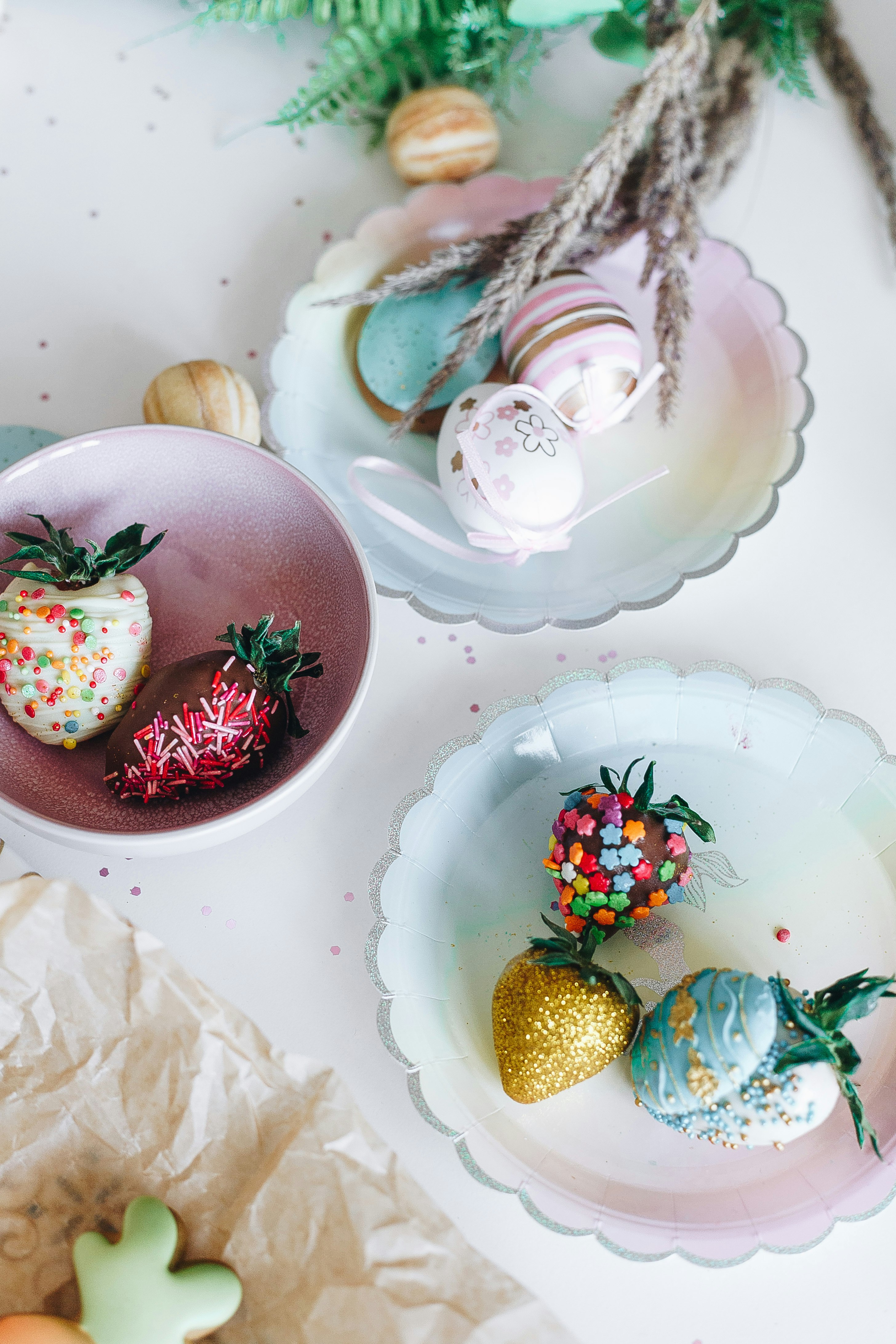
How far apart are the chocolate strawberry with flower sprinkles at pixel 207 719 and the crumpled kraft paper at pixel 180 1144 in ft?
0.29

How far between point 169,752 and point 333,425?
34 centimetres

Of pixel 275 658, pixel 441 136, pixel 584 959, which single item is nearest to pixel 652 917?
pixel 584 959

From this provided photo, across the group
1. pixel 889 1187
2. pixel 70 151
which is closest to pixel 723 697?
pixel 889 1187

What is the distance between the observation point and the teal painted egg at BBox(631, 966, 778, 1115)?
0.57m

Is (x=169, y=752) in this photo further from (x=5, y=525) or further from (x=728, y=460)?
(x=728, y=460)

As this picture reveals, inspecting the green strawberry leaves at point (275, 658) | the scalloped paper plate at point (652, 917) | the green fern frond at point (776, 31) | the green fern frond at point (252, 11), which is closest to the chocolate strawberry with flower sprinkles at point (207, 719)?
the green strawberry leaves at point (275, 658)

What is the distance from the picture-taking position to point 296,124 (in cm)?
91

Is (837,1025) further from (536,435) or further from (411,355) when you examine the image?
(411,355)

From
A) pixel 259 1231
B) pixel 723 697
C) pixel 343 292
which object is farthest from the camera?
pixel 343 292

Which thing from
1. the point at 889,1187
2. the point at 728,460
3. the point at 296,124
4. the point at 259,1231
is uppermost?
the point at 296,124

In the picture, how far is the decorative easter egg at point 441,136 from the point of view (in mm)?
845

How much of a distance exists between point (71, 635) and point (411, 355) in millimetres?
385

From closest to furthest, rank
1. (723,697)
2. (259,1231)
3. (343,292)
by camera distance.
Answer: (259,1231) < (723,697) < (343,292)

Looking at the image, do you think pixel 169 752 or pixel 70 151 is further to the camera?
pixel 70 151
